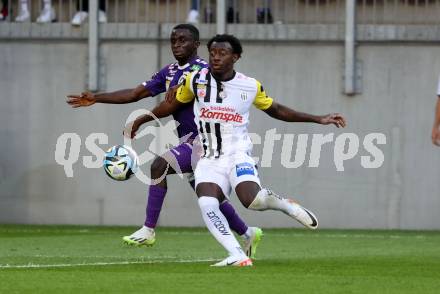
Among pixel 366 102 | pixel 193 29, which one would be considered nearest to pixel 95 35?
pixel 366 102

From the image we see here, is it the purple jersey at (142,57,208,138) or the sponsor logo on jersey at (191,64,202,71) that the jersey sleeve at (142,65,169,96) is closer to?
the purple jersey at (142,57,208,138)

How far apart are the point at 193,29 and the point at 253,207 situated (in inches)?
100

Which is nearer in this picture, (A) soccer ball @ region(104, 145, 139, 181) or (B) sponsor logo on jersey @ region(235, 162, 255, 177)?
(B) sponsor logo on jersey @ region(235, 162, 255, 177)

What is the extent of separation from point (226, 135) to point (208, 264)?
3.82 ft

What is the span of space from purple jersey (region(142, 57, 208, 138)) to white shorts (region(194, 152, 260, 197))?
44.8 inches

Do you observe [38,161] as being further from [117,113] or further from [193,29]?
[193,29]

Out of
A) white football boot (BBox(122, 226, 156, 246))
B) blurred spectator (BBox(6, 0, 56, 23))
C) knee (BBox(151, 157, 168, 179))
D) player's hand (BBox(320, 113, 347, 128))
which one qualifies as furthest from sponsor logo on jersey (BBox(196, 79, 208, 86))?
blurred spectator (BBox(6, 0, 56, 23))

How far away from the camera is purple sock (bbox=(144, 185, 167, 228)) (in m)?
13.5

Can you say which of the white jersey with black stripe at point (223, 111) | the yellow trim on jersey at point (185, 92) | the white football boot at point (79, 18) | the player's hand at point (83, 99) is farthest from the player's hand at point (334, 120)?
the white football boot at point (79, 18)

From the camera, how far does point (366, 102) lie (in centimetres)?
2222

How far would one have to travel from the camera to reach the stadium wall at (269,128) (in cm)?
2212

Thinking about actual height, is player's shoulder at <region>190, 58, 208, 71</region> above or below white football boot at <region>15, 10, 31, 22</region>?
below

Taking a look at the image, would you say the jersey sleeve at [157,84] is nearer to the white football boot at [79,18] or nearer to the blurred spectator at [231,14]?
the blurred spectator at [231,14]

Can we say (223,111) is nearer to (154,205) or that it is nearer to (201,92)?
(201,92)
